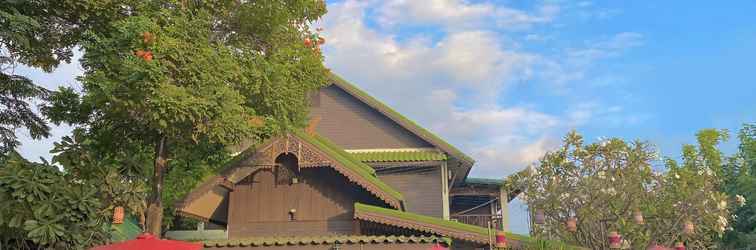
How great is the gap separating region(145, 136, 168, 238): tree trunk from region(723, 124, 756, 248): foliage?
69.5 feet

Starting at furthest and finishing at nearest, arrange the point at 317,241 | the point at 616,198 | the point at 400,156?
1. the point at 400,156
2. the point at 616,198
3. the point at 317,241

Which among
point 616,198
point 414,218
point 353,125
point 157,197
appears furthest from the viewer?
point 353,125

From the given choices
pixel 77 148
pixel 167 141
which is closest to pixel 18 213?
pixel 77 148

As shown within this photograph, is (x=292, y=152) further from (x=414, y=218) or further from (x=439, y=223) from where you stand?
(x=439, y=223)

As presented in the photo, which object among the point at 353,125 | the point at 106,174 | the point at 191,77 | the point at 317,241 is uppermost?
the point at 353,125

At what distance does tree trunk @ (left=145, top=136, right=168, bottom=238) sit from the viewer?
12.5 metres

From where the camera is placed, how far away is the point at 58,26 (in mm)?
12844

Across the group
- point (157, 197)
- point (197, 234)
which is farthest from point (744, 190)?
point (157, 197)

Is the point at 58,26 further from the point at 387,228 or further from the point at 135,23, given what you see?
the point at 387,228

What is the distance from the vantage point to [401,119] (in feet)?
69.6

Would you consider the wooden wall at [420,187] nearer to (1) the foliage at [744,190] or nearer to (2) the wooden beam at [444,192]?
(2) the wooden beam at [444,192]

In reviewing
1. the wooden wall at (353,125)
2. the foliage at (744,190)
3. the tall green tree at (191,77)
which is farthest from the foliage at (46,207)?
the foliage at (744,190)

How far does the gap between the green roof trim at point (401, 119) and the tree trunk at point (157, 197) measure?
31.6ft

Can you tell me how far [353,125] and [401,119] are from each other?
188 centimetres
